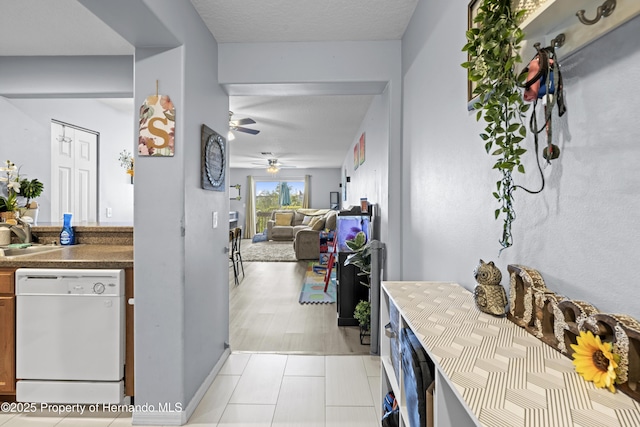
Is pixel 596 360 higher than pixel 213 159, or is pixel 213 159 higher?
pixel 213 159

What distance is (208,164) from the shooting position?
7.58ft

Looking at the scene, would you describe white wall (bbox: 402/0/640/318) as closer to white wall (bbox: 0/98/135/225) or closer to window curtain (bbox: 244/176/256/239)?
white wall (bbox: 0/98/135/225)

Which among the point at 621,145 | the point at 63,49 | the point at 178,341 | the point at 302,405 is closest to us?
the point at 621,145

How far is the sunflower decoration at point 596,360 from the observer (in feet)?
2.05

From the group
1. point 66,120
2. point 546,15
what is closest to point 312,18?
point 546,15

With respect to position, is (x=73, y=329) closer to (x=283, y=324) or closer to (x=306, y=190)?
(x=283, y=324)

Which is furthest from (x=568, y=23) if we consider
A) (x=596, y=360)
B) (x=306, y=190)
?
(x=306, y=190)

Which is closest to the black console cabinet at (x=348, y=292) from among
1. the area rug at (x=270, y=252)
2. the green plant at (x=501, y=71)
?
the green plant at (x=501, y=71)

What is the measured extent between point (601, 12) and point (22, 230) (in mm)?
3492

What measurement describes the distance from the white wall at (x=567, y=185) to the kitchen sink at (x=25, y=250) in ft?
8.97

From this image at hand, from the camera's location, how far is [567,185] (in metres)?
0.84

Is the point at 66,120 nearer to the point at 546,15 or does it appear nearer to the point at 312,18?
the point at 312,18

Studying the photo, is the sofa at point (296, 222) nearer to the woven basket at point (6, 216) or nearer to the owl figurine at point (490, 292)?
the woven basket at point (6, 216)

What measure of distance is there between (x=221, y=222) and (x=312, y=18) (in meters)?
1.55
